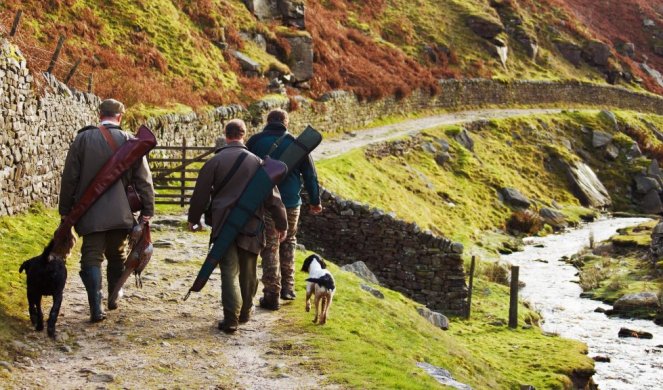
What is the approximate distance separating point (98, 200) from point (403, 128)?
34.0 meters

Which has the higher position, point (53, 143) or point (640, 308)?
point (53, 143)

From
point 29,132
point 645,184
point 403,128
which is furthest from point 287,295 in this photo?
point 645,184

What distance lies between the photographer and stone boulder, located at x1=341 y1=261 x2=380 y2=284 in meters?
18.2

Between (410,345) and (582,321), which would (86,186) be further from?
(582,321)

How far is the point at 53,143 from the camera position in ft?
52.7

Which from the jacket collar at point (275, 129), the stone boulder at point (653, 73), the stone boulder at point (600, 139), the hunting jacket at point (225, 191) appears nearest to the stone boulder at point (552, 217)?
the stone boulder at point (600, 139)

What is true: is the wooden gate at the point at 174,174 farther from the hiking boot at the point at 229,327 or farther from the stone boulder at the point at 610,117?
the stone boulder at the point at 610,117

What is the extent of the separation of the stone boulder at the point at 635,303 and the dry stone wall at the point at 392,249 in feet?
21.5

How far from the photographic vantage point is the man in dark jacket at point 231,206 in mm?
9719

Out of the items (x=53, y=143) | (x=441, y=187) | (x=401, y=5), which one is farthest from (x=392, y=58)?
(x=53, y=143)

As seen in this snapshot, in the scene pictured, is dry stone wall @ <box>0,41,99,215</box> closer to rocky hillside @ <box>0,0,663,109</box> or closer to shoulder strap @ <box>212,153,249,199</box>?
rocky hillside @ <box>0,0,663,109</box>

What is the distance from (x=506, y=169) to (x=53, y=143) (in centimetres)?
3048

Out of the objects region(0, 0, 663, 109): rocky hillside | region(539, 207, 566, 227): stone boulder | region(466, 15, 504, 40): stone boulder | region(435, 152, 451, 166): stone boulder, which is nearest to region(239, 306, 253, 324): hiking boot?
region(0, 0, 663, 109): rocky hillside

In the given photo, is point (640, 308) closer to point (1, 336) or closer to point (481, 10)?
point (1, 336)
